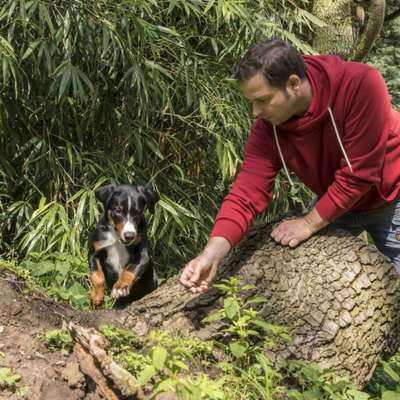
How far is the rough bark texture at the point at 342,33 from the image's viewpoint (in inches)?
243

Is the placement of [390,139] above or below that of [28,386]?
above

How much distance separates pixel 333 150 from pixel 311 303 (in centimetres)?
70

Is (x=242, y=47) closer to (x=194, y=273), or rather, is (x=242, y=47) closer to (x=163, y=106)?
(x=163, y=106)

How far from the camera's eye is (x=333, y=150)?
2.80 meters

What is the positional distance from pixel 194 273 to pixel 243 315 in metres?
0.26

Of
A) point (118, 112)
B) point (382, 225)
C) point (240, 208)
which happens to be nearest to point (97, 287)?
point (240, 208)

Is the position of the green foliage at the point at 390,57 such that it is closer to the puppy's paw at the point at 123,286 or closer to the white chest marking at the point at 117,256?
the white chest marking at the point at 117,256

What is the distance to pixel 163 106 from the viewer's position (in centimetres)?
488

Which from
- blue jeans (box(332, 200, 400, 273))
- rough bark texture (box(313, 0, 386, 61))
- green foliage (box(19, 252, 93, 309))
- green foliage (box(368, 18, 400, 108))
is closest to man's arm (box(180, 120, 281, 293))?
blue jeans (box(332, 200, 400, 273))

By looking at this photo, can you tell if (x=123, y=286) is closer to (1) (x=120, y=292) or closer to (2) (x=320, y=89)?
(1) (x=120, y=292)

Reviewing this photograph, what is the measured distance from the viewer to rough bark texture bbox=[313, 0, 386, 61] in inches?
243

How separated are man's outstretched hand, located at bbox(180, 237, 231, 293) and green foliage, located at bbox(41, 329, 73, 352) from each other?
1.65 feet

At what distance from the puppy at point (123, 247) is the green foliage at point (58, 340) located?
3.80ft

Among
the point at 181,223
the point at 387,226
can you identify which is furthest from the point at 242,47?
the point at 387,226
